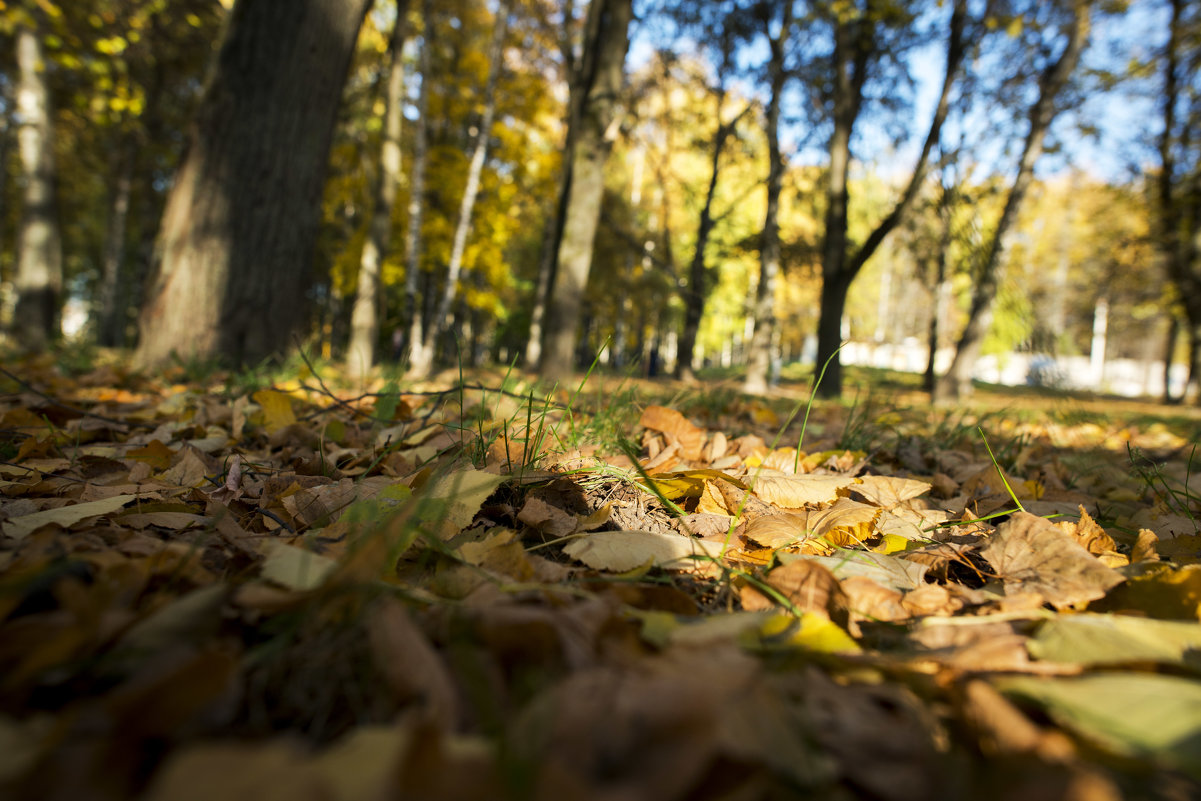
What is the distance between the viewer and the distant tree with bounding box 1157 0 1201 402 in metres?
12.2

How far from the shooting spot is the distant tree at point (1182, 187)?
40.2 ft

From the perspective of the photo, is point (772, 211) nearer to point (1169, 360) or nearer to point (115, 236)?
point (115, 236)

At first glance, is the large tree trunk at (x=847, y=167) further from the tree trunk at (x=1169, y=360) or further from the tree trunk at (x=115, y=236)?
the tree trunk at (x=115, y=236)

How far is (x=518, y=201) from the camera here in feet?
51.4

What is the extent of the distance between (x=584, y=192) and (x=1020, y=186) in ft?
21.4

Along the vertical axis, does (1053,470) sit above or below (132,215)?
below

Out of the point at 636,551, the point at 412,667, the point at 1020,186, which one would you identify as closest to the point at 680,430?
the point at 636,551

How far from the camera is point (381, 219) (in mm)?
7359

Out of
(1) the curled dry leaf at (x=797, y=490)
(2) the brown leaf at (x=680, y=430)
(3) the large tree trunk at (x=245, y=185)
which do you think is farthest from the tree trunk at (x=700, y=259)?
(1) the curled dry leaf at (x=797, y=490)

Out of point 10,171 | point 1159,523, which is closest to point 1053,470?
point 1159,523

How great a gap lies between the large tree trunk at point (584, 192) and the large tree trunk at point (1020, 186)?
185 inches

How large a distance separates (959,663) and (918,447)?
1.82 m

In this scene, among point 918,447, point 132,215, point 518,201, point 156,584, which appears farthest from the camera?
point 132,215

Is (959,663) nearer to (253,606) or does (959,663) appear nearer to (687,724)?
(687,724)
